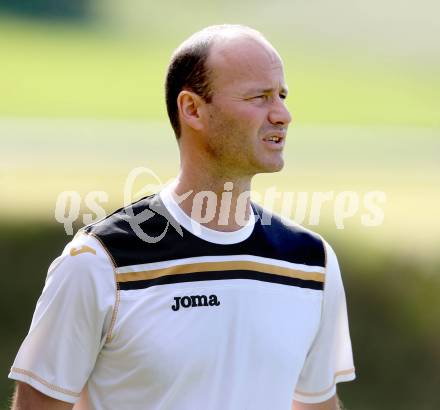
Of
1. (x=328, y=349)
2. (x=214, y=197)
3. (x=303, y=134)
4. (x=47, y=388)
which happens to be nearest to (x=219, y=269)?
(x=214, y=197)

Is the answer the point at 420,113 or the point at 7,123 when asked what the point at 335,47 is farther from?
the point at 7,123

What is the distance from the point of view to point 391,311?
557cm

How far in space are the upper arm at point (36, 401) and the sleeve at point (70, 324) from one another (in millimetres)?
13

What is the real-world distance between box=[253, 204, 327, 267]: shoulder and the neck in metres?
0.11

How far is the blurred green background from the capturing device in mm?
5586

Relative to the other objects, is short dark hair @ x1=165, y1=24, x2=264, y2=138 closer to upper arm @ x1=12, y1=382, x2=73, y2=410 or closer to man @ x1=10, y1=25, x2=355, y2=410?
man @ x1=10, y1=25, x2=355, y2=410

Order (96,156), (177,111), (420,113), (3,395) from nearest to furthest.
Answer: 1. (177,111)
2. (3,395)
3. (96,156)
4. (420,113)

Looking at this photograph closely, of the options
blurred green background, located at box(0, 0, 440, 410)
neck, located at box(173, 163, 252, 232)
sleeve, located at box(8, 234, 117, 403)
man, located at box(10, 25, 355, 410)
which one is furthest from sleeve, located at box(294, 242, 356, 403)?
blurred green background, located at box(0, 0, 440, 410)

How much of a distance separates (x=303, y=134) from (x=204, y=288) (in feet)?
23.0

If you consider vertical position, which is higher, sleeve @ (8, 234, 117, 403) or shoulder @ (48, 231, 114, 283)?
shoulder @ (48, 231, 114, 283)

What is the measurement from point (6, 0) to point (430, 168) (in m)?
11.1

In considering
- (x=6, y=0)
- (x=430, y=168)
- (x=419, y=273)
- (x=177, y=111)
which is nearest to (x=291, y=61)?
(x=6, y=0)

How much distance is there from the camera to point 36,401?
2475 millimetres

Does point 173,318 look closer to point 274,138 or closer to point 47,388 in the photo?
point 47,388
